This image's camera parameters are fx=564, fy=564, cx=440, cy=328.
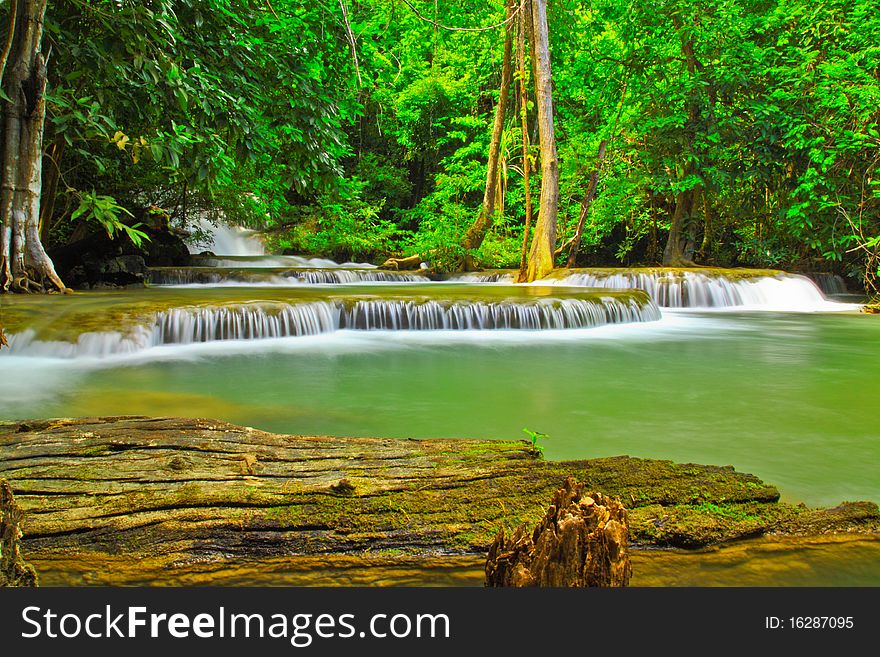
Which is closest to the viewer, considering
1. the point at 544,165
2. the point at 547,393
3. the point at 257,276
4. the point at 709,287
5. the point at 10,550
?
the point at 10,550

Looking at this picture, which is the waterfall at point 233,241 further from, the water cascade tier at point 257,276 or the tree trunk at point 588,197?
the tree trunk at point 588,197

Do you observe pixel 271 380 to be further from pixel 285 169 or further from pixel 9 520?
pixel 9 520

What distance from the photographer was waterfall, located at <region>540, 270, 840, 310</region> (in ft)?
39.1

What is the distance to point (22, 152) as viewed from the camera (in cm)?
608

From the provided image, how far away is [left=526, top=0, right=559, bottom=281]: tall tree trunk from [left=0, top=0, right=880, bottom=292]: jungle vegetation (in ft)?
0.16

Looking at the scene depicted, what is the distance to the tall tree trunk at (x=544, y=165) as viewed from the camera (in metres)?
13.0

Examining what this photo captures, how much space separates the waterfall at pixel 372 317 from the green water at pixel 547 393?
281 mm

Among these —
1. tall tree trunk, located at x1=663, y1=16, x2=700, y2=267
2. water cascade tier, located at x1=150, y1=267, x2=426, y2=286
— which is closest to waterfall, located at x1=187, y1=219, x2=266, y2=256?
water cascade tier, located at x1=150, y1=267, x2=426, y2=286

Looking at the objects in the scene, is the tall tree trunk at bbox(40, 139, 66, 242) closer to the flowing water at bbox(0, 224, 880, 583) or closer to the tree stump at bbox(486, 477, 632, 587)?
the flowing water at bbox(0, 224, 880, 583)

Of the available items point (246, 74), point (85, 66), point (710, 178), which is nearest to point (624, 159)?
point (710, 178)

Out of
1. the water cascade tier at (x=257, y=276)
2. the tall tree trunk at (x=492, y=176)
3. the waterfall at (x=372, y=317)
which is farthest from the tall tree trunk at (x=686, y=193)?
the water cascade tier at (x=257, y=276)

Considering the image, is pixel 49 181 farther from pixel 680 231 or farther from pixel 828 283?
pixel 828 283

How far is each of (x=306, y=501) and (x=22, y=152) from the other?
20.9 ft

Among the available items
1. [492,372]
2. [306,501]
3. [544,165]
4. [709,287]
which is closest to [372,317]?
[492,372]
